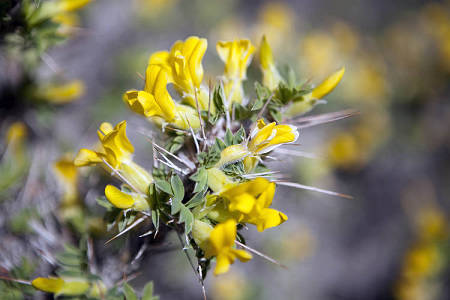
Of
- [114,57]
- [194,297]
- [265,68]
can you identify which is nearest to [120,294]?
[265,68]

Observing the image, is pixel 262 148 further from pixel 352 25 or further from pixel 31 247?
pixel 352 25

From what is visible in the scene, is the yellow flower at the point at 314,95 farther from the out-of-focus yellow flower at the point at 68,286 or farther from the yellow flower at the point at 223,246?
the out-of-focus yellow flower at the point at 68,286

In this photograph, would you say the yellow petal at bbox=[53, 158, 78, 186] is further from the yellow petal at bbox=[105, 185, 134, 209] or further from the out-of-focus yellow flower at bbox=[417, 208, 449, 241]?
the out-of-focus yellow flower at bbox=[417, 208, 449, 241]

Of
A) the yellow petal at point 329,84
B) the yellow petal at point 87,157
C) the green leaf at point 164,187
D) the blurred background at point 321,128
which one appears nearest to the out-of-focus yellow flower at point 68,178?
Answer: the blurred background at point 321,128

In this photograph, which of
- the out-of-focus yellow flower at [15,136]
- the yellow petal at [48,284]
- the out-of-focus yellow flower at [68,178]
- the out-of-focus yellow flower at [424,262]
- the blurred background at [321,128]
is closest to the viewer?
the yellow petal at [48,284]

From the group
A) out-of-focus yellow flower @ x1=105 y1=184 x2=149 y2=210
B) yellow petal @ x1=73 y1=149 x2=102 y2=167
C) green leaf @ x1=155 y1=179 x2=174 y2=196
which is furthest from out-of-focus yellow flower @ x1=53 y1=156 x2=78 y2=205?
green leaf @ x1=155 y1=179 x2=174 y2=196

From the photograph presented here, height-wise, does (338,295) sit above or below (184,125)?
below
